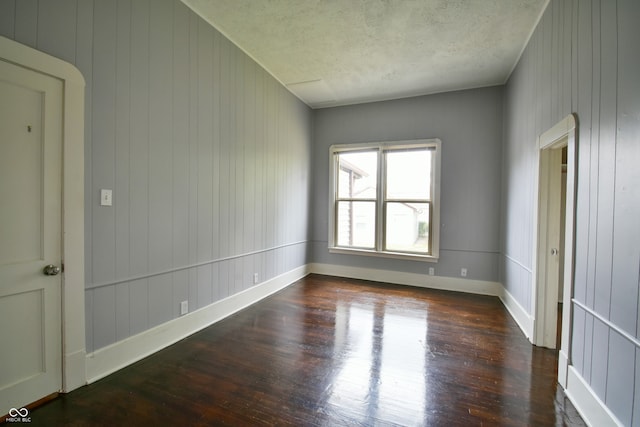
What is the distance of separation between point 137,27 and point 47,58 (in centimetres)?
78

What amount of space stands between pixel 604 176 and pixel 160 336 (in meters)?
3.52

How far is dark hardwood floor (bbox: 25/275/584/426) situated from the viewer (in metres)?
1.74

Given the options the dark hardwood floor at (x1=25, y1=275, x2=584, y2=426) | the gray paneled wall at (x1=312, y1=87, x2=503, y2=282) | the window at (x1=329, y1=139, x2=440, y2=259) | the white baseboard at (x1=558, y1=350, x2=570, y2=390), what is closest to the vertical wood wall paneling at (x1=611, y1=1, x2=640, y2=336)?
the white baseboard at (x1=558, y1=350, x2=570, y2=390)

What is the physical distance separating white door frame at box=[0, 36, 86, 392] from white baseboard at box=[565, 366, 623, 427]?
3293 millimetres

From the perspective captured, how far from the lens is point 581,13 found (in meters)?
1.94

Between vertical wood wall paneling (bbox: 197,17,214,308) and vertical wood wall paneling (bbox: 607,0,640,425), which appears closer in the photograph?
vertical wood wall paneling (bbox: 607,0,640,425)

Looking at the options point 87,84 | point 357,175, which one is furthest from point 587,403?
point 357,175

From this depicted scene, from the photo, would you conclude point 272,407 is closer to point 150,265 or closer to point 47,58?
point 150,265

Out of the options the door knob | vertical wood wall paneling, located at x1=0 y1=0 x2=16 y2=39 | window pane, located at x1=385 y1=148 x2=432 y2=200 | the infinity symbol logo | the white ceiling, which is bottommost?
the infinity symbol logo

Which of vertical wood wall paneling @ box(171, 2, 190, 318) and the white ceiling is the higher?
the white ceiling

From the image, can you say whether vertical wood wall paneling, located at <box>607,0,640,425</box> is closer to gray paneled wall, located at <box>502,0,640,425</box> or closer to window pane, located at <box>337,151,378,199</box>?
gray paneled wall, located at <box>502,0,640,425</box>

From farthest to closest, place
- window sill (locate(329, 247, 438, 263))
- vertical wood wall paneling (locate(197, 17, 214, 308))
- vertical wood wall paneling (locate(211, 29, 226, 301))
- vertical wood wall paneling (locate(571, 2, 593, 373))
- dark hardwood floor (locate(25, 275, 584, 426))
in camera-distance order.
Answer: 1. window sill (locate(329, 247, 438, 263))
2. vertical wood wall paneling (locate(211, 29, 226, 301))
3. vertical wood wall paneling (locate(197, 17, 214, 308))
4. vertical wood wall paneling (locate(571, 2, 593, 373))
5. dark hardwood floor (locate(25, 275, 584, 426))

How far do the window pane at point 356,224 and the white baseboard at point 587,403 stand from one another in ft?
10.7

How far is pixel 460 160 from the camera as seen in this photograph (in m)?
4.44
